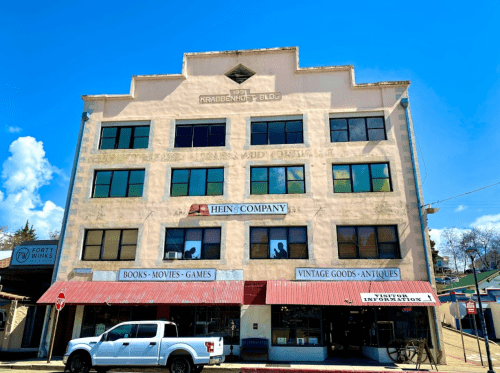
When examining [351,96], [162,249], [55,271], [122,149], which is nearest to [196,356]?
[162,249]

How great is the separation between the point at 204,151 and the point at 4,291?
1373cm

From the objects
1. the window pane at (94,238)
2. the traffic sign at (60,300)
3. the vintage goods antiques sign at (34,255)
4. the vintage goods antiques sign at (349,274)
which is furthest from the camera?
the vintage goods antiques sign at (34,255)

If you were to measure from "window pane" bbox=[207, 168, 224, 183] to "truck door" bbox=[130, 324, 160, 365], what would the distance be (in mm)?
9446

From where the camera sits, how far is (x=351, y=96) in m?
21.4

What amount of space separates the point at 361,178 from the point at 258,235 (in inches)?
254

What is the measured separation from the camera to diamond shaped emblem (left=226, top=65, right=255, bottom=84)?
22516 mm

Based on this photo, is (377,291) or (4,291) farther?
(4,291)

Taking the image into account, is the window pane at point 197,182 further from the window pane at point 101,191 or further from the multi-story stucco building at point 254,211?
the window pane at point 101,191

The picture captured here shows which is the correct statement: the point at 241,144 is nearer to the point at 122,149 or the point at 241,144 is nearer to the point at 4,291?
the point at 122,149

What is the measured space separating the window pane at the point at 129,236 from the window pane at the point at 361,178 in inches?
484

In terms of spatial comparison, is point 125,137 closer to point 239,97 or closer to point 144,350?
point 239,97

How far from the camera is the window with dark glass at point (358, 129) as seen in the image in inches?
821

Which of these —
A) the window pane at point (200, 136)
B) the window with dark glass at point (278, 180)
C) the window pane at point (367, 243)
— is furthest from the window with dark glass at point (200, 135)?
the window pane at point (367, 243)

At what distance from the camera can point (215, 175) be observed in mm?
20906
